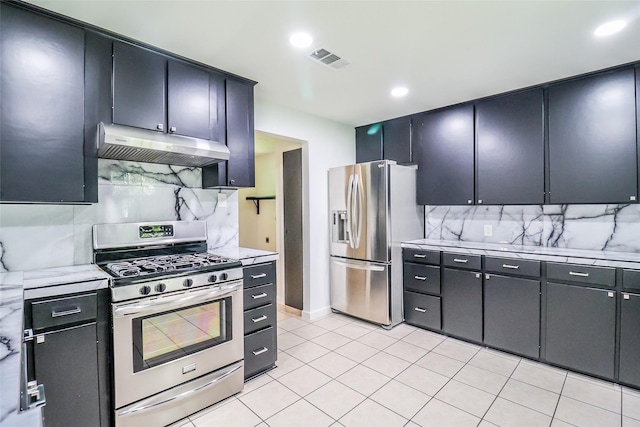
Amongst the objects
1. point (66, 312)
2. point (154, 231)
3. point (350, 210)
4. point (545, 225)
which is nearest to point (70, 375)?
point (66, 312)

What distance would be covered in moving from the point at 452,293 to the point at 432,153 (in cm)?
160

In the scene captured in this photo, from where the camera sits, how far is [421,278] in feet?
11.5

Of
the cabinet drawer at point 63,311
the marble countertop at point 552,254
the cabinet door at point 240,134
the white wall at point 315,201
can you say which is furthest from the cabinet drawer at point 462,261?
the cabinet drawer at point 63,311

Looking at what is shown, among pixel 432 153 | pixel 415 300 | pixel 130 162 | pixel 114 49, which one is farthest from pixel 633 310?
pixel 114 49

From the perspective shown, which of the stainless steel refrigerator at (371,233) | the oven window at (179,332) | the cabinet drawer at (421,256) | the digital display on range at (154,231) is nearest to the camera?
the oven window at (179,332)

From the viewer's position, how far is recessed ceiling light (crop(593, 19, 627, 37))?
6.46 ft

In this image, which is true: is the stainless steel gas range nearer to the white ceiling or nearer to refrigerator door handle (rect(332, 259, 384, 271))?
the white ceiling

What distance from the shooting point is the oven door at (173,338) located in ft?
5.91

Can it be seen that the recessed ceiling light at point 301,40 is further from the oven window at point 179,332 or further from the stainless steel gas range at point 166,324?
the oven window at point 179,332

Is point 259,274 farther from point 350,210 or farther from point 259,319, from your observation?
point 350,210

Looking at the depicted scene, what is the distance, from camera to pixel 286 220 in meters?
4.27

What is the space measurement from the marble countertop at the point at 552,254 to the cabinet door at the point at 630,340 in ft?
0.86

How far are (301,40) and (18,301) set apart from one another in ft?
6.90

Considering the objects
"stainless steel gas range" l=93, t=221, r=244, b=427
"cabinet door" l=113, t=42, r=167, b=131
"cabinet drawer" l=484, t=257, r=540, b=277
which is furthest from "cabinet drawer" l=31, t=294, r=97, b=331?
"cabinet drawer" l=484, t=257, r=540, b=277
